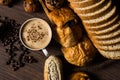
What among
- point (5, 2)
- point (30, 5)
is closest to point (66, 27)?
point (30, 5)

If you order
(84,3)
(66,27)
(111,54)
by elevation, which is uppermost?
(84,3)

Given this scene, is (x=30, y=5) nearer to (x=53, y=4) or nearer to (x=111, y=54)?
(x=53, y=4)

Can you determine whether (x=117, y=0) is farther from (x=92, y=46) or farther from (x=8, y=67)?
(x=8, y=67)

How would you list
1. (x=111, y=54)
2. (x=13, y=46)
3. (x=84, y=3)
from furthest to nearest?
(x=13, y=46) < (x=111, y=54) < (x=84, y=3)

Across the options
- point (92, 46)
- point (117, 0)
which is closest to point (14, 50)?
point (92, 46)

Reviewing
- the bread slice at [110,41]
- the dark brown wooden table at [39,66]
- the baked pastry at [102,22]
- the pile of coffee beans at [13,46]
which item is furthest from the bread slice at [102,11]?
the pile of coffee beans at [13,46]
